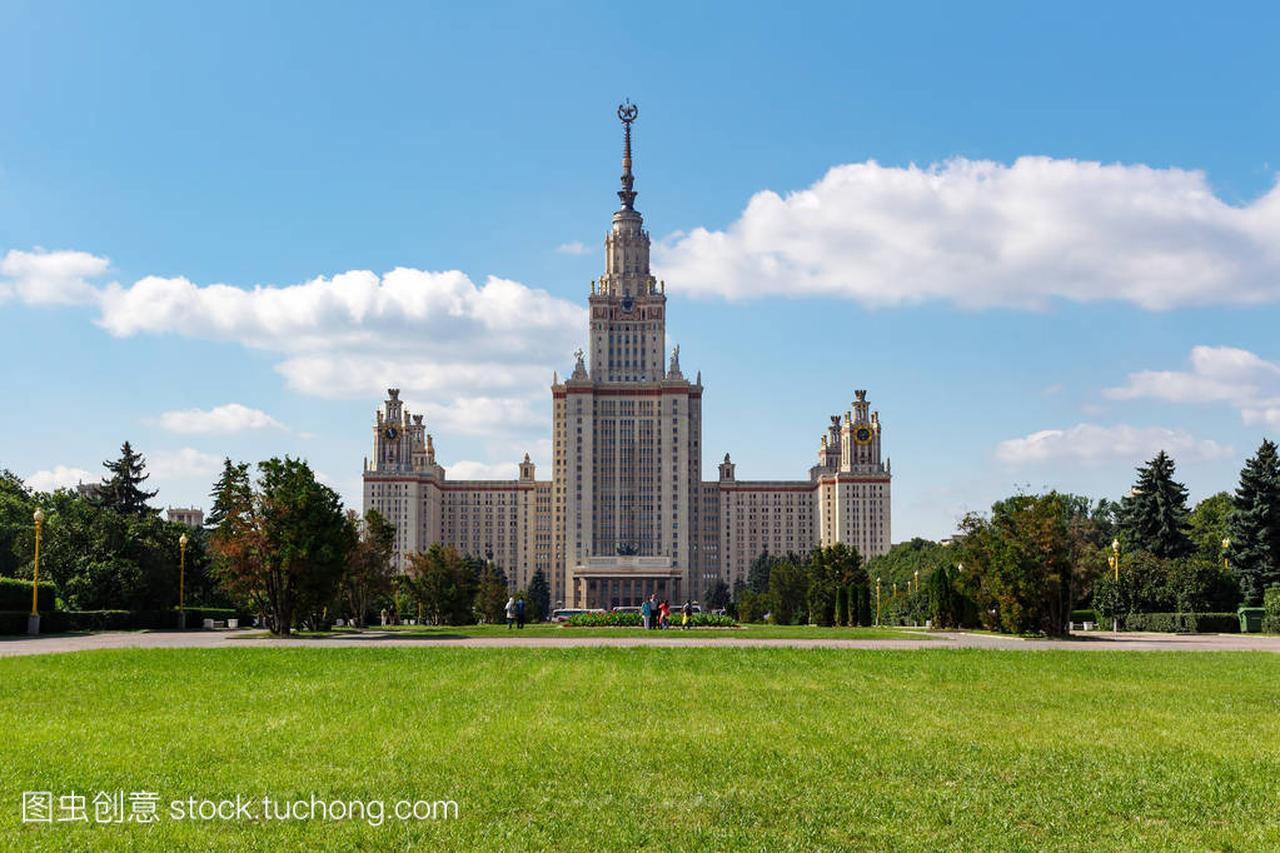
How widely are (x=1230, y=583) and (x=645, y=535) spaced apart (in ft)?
440

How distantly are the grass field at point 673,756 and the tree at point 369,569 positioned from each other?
42.5 m

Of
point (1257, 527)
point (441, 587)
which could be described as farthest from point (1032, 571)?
point (441, 587)

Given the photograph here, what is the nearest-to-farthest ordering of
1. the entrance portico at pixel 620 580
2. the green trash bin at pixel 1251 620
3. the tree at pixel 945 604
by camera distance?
the green trash bin at pixel 1251 620 → the tree at pixel 945 604 → the entrance portico at pixel 620 580

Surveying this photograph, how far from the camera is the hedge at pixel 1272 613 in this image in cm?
5200

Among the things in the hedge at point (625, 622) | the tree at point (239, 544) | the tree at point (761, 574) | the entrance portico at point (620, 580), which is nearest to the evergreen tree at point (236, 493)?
the tree at point (239, 544)

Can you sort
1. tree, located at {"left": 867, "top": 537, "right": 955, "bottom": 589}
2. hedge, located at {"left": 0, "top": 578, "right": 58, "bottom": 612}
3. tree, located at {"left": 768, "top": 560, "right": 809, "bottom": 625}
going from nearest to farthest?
hedge, located at {"left": 0, "top": 578, "right": 58, "bottom": 612}, tree, located at {"left": 768, "top": 560, "right": 809, "bottom": 625}, tree, located at {"left": 867, "top": 537, "right": 955, "bottom": 589}

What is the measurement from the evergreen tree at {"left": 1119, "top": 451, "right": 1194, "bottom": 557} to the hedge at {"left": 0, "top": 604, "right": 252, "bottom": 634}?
55.4 meters

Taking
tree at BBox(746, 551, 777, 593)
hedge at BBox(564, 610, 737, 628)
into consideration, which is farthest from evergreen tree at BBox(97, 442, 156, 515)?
tree at BBox(746, 551, 777, 593)

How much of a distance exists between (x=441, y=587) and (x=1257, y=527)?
4741 cm

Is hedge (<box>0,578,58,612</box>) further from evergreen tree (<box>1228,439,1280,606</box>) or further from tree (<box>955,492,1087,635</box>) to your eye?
evergreen tree (<box>1228,439,1280,606</box>)

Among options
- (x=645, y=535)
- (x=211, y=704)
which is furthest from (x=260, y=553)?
(x=645, y=535)

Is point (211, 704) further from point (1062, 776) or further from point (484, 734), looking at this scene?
point (1062, 776)

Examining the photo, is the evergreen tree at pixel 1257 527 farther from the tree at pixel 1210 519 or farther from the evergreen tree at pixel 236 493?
the evergreen tree at pixel 236 493

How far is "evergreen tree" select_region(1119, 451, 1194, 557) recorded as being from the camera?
7444cm
